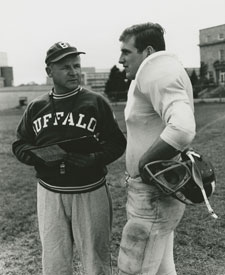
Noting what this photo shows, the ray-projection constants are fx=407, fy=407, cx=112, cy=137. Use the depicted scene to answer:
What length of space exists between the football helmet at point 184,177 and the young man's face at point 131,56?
0.62 meters

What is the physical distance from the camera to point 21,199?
6.27 meters

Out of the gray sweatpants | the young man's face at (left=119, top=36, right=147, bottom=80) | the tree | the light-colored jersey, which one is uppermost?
the young man's face at (left=119, top=36, right=147, bottom=80)

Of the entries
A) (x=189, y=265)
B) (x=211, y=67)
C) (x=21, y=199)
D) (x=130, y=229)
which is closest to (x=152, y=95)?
(x=130, y=229)

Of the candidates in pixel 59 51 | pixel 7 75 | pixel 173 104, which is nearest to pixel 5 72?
pixel 7 75

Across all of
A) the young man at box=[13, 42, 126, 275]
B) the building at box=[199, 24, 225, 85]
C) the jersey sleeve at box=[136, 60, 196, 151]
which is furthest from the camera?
the building at box=[199, 24, 225, 85]

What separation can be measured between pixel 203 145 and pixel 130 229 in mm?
9136

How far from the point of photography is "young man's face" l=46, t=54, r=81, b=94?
9.90ft

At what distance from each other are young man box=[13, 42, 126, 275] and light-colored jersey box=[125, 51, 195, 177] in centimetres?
56

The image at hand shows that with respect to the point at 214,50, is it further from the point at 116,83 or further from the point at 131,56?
the point at 131,56

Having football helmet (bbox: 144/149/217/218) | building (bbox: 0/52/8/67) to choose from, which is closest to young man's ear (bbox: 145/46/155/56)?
football helmet (bbox: 144/149/217/218)

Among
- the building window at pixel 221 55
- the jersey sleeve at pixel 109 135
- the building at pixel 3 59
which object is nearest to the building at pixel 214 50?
the building window at pixel 221 55

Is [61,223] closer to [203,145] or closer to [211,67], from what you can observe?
[203,145]

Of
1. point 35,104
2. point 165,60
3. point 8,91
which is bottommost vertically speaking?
point 8,91

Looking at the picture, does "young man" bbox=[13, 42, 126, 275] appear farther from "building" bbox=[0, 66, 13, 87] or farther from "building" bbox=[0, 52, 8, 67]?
"building" bbox=[0, 52, 8, 67]
